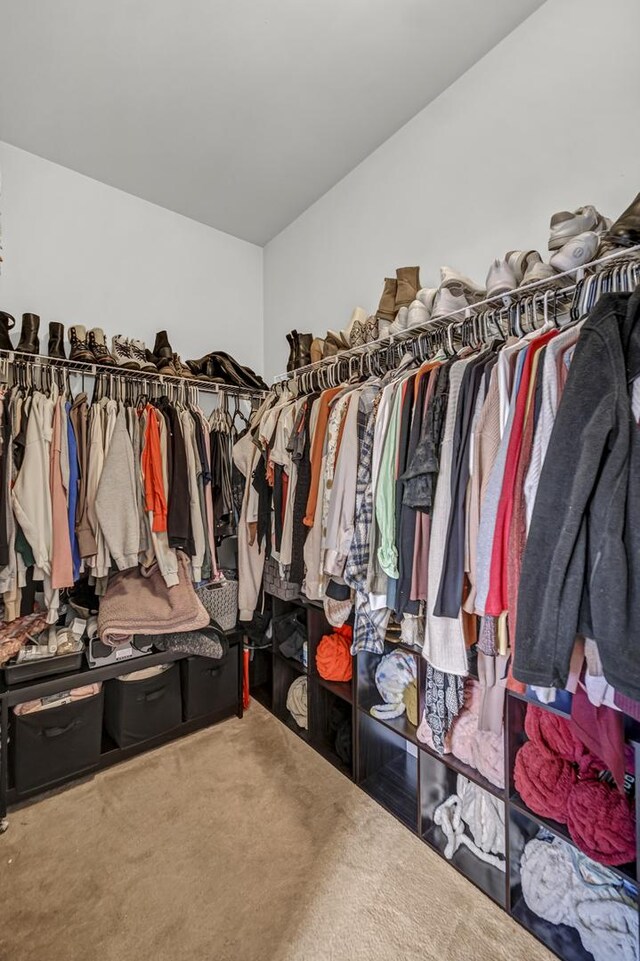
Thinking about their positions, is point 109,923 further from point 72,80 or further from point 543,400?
point 72,80

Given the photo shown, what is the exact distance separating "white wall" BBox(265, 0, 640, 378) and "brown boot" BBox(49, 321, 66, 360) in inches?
56.4

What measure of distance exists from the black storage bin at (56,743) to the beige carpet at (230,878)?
99 mm

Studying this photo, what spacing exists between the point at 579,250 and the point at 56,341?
2.18m

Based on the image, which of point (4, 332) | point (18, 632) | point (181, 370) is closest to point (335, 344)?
point (181, 370)

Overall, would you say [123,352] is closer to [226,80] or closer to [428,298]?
[226,80]

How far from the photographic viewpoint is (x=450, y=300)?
152 centimetres

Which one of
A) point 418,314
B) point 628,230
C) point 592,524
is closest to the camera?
point 592,524

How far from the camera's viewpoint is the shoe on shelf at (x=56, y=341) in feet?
6.52

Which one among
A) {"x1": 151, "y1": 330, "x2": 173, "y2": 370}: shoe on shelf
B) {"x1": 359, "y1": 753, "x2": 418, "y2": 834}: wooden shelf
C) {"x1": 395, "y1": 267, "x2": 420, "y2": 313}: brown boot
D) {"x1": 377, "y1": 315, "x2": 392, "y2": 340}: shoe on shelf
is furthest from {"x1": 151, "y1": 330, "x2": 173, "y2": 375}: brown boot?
{"x1": 359, "y1": 753, "x2": 418, "y2": 834}: wooden shelf

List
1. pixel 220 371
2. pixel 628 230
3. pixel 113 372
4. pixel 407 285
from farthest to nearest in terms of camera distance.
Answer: pixel 220 371 → pixel 113 372 → pixel 407 285 → pixel 628 230

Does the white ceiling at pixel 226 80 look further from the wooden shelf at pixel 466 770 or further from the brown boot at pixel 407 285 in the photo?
the wooden shelf at pixel 466 770

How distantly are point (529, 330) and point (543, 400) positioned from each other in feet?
1.71

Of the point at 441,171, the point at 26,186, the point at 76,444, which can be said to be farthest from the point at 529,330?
the point at 26,186

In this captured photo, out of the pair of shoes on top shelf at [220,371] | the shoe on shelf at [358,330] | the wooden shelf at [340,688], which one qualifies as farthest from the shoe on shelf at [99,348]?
the wooden shelf at [340,688]
